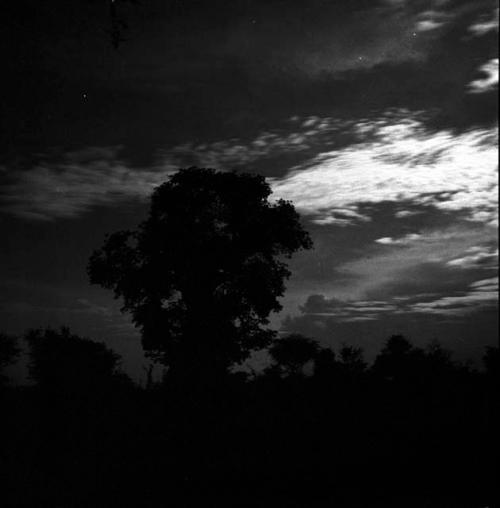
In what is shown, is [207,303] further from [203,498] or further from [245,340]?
[203,498]

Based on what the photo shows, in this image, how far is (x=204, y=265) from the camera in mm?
31109

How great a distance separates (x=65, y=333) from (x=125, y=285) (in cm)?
1655

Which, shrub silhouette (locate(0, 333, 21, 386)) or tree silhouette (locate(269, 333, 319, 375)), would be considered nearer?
shrub silhouette (locate(0, 333, 21, 386))

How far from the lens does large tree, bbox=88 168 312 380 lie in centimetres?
3083

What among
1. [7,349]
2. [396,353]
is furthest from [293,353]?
[7,349]

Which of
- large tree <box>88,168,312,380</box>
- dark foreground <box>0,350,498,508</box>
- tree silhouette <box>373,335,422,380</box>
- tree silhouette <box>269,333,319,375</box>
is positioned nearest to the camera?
dark foreground <box>0,350,498,508</box>

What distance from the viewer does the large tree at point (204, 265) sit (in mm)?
30828

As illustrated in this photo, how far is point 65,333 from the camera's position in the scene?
44.2 metres

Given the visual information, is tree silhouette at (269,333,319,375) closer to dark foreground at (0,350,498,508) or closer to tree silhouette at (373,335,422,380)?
tree silhouette at (373,335,422,380)

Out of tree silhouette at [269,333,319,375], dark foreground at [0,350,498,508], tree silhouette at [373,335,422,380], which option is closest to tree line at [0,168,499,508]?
dark foreground at [0,350,498,508]

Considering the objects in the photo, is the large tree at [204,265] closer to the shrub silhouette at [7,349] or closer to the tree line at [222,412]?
the tree line at [222,412]

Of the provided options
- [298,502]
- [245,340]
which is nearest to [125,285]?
[245,340]

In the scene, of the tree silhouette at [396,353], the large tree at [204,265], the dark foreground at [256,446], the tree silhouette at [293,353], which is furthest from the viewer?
the tree silhouette at [293,353]

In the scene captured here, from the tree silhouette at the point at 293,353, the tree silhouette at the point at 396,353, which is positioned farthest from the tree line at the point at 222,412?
the tree silhouette at the point at 293,353
